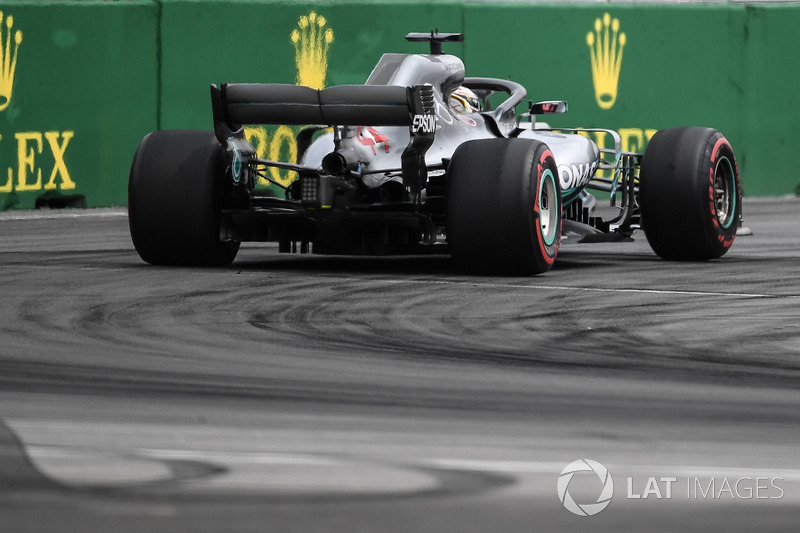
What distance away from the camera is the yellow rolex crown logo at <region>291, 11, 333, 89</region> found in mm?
16484

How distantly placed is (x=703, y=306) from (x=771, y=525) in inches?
166

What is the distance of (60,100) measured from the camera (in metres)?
15.4

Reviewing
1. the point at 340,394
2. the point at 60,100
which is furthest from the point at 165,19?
the point at 340,394

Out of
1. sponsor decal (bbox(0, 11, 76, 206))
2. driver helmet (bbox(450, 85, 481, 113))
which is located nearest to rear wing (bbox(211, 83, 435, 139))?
driver helmet (bbox(450, 85, 481, 113))

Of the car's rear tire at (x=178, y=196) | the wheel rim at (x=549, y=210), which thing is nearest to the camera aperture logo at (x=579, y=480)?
the wheel rim at (x=549, y=210)

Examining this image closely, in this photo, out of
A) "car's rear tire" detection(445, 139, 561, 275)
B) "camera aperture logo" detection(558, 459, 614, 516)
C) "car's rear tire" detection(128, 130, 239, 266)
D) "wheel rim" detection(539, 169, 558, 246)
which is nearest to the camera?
"camera aperture logo" detection(558, 459, 614, 516)

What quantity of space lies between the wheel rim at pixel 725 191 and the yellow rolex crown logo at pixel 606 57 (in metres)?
6.46

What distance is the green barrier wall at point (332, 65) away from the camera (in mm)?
15383

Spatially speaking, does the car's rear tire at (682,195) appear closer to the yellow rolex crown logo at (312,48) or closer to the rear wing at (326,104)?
the rear wing at (326,104)

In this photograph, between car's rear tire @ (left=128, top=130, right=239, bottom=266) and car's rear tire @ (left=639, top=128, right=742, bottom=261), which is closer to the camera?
car's rear tire @ (left=128, top=130, right=239, bottom=266)

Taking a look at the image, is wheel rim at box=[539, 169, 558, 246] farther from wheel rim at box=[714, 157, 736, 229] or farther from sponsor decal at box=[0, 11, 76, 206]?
sponsor decal at box=[0, 11, 76, 206]

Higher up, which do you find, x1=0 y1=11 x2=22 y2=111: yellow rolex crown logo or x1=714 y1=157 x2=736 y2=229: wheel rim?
x1=0 y1=11 x2=22 y2=111: yellow rolex crown logo

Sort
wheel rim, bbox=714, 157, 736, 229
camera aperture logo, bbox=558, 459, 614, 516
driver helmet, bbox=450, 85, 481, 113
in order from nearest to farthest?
camera aperture logo, bbox=558, 459, 614, 516, driver helmet, bbox=450, 85, 481, 113, wheel rim, bbox=714, 157, 736, 229

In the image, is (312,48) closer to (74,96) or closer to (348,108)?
(74,96)
